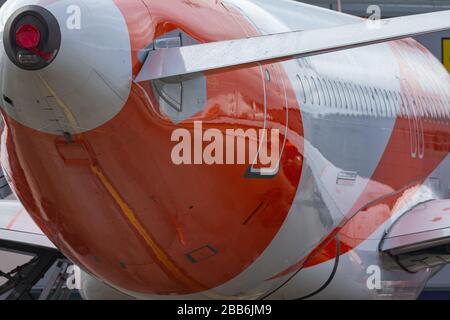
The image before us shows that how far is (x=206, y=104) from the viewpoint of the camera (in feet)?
26.5

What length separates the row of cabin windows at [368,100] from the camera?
10047 mm

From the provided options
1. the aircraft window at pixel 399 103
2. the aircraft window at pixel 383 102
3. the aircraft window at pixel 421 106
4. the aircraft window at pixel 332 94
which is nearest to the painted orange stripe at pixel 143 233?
the aircraft window at pixel 332 94

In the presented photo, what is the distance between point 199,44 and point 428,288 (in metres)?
16.6

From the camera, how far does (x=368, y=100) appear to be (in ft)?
37.5

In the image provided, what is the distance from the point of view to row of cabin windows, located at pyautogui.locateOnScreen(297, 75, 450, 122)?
396 inches

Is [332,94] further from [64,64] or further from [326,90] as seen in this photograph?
[64,64]

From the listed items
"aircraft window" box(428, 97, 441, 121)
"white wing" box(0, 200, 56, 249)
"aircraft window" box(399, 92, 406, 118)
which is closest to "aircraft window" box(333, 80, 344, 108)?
"aircraft window" box(399, 92, 406, 118)

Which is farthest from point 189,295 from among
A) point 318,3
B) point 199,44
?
point 318,3

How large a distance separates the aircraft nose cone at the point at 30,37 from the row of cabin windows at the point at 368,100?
129 inches

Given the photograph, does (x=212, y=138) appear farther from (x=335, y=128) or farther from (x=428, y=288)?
(x=428, y=288)

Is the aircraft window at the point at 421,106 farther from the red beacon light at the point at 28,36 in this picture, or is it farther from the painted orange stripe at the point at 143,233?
the red beacon light at the point at 28,36

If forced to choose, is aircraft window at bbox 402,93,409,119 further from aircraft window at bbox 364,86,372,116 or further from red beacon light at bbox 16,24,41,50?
red beacon light at bbox 16,24,41,50

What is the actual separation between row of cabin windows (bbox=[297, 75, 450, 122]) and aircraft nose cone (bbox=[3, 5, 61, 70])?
3.28m

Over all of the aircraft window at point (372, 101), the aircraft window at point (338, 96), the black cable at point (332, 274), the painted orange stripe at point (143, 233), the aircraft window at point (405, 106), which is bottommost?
the black cable at point (332, 274)
